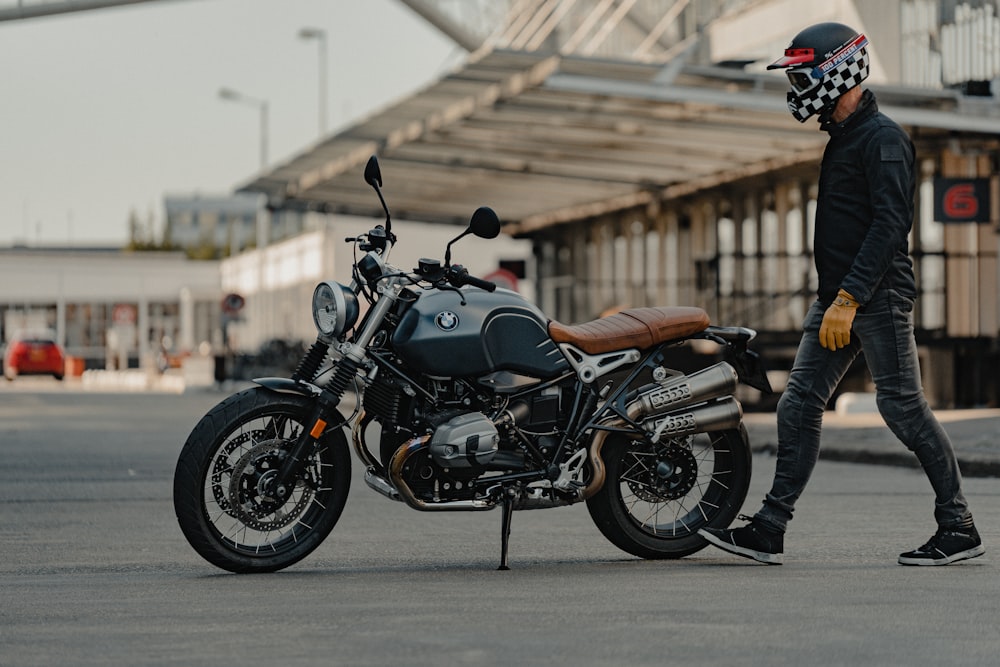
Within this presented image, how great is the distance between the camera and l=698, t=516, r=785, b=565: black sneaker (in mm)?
7402

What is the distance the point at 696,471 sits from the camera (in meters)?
7.77

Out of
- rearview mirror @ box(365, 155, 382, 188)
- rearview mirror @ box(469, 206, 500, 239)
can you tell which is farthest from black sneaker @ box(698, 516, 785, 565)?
rearview mirror @ box(365, 155, 382, 188)

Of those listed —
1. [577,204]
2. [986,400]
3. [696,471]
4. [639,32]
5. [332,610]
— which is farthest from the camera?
[577,204]

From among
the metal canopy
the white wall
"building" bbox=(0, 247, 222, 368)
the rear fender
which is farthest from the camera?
"building" bbox=(0, 247, 222, 368)

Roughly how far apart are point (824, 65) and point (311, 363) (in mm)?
2242

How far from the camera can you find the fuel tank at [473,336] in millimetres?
7285

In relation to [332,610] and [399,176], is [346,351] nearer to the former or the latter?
[332,610]

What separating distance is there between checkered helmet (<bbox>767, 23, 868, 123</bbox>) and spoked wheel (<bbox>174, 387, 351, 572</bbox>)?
2.19 m

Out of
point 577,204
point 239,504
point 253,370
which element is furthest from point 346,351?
point 253,370

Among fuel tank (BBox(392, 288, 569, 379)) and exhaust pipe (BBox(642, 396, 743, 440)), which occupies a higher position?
fuel tank (BBox(392, 288, 569, 379))

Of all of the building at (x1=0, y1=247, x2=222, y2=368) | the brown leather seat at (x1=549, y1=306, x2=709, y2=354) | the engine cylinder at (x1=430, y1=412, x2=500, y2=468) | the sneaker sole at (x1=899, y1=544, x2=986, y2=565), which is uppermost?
the building at (x1=0, y1=247, x2=222, y2=368)

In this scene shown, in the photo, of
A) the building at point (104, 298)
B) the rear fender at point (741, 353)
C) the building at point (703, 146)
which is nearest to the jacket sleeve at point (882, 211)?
the rear fender at point (741, 353)

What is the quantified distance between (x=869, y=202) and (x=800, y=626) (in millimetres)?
2126

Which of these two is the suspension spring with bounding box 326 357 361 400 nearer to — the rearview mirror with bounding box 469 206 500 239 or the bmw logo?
the bmw logo
